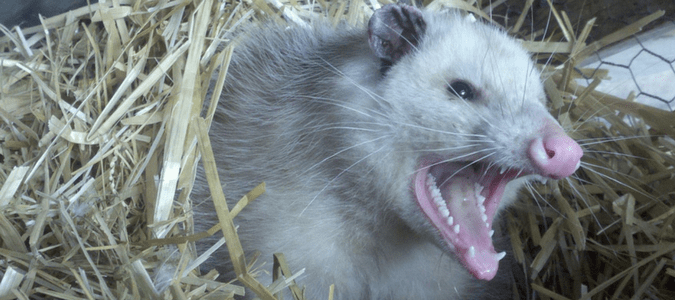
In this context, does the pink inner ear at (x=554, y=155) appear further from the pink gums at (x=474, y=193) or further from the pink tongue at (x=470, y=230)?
the pink tongue at (x=470, y=230)

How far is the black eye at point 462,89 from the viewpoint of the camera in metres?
1.69

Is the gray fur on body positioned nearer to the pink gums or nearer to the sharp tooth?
the pink gums

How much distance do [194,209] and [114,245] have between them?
40 cm

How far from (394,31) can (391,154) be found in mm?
341

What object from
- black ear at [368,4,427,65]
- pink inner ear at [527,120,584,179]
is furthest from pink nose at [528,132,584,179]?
black ear at [368,4,427,65]

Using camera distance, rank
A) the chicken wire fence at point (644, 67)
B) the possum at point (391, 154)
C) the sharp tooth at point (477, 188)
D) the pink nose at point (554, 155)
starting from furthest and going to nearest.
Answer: the chicken wire fence at point (644, 67), the sharp tooth at point (477, 188), the possum at point (391, 154), the pink nose at point (554, 155)

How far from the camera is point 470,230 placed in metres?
1.72

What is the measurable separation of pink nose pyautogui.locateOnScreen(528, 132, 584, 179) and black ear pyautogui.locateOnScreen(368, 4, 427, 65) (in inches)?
18.3

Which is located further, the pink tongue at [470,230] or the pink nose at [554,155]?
the pink tongue at [470,230]

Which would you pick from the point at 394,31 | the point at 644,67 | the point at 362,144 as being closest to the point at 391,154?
the point at 362,144

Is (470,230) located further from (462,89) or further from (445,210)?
(462,89)

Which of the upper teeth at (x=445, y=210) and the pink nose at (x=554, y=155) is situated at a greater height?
the pink nose at (x=554, y=155)

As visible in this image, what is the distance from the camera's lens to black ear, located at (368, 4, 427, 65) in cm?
170

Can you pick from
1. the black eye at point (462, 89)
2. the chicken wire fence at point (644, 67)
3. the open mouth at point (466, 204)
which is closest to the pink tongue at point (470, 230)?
the open mouth at point (466, 204)
